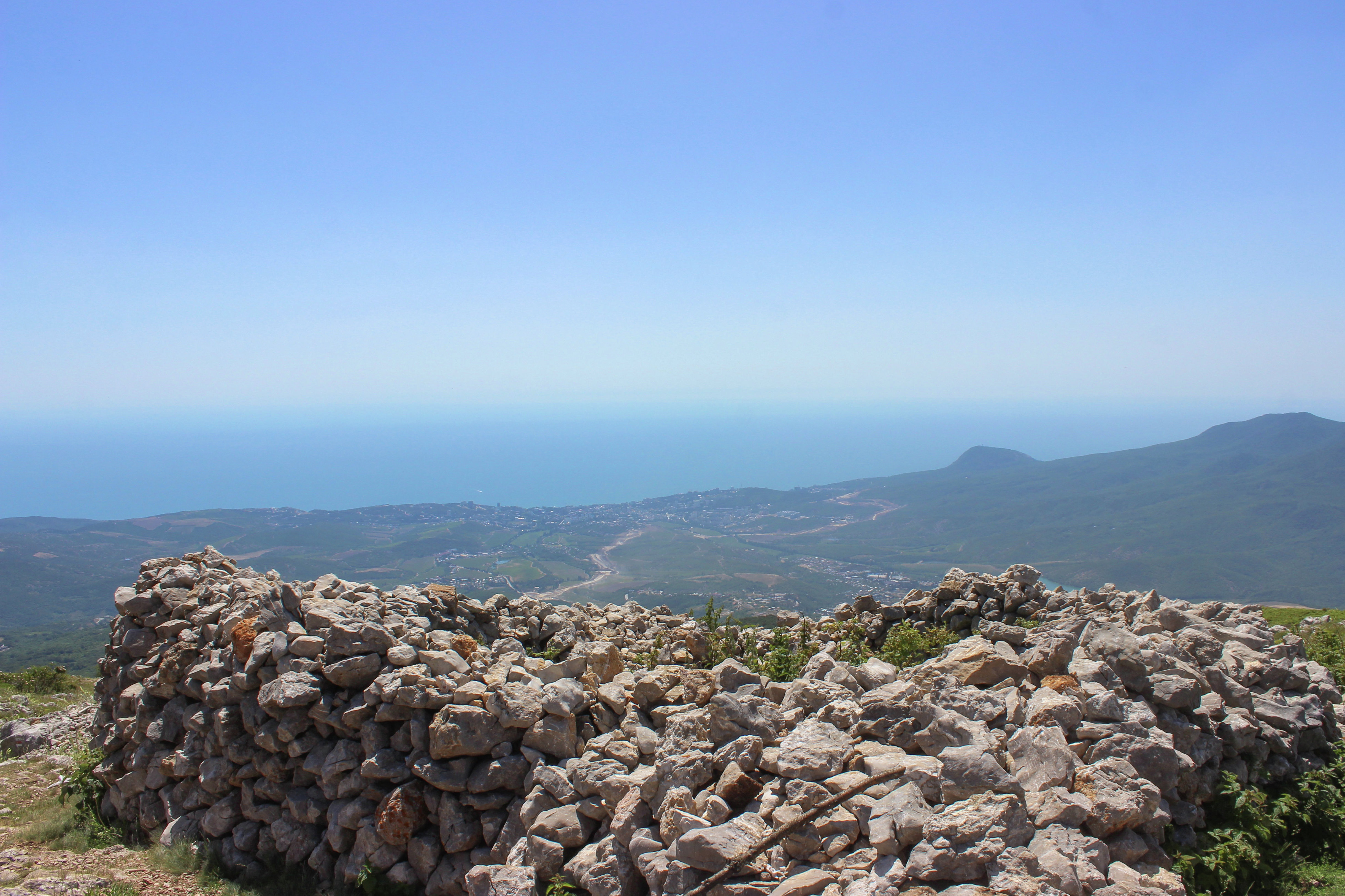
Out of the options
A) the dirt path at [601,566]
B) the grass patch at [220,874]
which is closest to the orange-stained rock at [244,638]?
the grass patch at [220,874]

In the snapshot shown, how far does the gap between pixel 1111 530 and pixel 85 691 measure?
164m

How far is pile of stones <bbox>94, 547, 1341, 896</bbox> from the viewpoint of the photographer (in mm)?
5617

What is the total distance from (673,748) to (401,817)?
11.1 feet

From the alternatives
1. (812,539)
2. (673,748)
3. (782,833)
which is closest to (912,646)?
(673,748)

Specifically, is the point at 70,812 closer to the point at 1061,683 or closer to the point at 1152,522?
the point at 1061,683

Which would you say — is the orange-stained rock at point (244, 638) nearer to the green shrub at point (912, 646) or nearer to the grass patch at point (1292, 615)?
the green shrub at point (912, 646)

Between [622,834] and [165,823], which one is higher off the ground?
[622,834]

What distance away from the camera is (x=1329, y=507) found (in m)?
132

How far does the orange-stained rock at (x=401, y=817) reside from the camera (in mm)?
7816

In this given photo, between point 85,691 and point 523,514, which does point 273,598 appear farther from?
point 523,514

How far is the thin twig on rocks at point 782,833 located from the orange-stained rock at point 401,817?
3.90m

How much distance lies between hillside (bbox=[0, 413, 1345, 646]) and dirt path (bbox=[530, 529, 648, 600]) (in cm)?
67

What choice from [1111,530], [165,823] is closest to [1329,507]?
Answer: [1111,530]

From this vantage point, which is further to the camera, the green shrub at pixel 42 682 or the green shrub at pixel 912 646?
the green shrub at pixel 42 682
